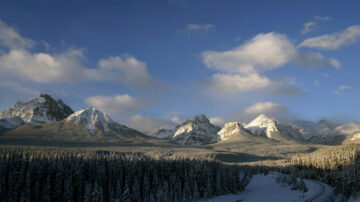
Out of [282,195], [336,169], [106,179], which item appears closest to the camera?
[106,179]

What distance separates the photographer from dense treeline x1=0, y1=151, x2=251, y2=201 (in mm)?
79812

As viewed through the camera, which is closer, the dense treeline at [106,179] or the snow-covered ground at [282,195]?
the dense treeline at [106,179]

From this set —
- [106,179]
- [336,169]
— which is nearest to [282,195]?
[336,169]

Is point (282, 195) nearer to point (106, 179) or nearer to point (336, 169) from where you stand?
point (336, 169)

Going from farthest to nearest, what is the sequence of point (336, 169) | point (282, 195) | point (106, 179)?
point (336, 169)
point (282, 195)
point (106, 179)

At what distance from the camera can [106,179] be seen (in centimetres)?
9981

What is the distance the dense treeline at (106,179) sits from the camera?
79812 mm

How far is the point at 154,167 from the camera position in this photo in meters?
114

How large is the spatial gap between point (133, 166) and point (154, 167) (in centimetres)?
1016

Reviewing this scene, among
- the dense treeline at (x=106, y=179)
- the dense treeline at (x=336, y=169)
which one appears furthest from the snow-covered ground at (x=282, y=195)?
the dense treeline at (x=336, y=169)

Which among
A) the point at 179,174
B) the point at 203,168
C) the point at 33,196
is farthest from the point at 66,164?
the point at 203,168

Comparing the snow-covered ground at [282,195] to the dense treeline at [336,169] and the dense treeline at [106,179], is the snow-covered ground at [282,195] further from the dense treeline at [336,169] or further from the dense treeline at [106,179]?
the dense treeline at [336,169]

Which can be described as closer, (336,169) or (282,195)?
(282,195)

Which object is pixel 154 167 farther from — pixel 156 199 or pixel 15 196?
pixel 15 196
